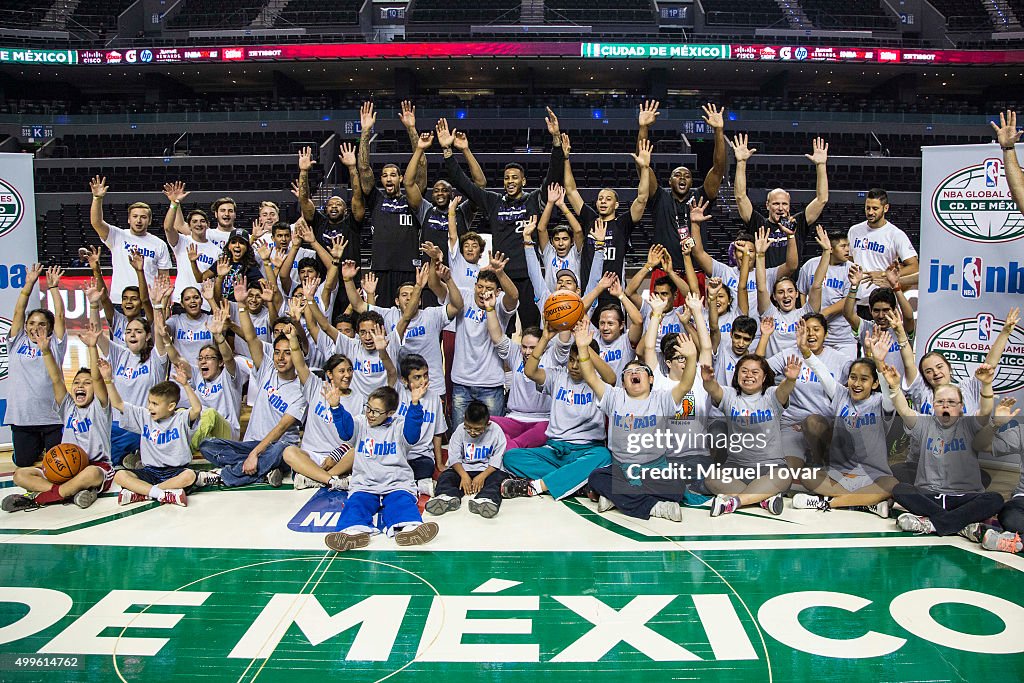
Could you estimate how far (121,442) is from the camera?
745cm

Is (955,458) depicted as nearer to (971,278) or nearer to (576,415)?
(971,278)

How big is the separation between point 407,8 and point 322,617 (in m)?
29.0

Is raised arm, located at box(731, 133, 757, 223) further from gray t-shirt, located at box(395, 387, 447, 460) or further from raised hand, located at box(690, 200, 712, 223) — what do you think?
gray t-shirt, located at box(395, 387, 447, 460)

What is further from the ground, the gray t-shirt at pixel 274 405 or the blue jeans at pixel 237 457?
the gray t-shirt at pixel 274 405

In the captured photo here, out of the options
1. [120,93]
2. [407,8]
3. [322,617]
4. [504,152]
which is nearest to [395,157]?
[504,152]

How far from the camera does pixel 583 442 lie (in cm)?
686

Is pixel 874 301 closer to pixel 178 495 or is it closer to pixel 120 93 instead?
pixel 178 495

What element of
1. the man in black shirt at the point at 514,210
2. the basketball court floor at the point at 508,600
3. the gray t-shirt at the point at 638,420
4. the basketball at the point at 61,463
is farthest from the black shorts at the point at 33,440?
the gray t-shirt at the point at 638,420

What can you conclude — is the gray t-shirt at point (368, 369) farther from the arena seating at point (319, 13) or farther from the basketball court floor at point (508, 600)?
the arena seating at point (319, 13)

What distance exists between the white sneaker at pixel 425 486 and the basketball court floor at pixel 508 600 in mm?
361

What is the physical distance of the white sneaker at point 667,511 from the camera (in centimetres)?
620

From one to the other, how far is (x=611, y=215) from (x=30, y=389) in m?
5.94

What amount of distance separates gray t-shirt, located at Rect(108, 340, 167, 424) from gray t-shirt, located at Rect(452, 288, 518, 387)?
2.94m

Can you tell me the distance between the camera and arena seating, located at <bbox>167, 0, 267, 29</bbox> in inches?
1154
